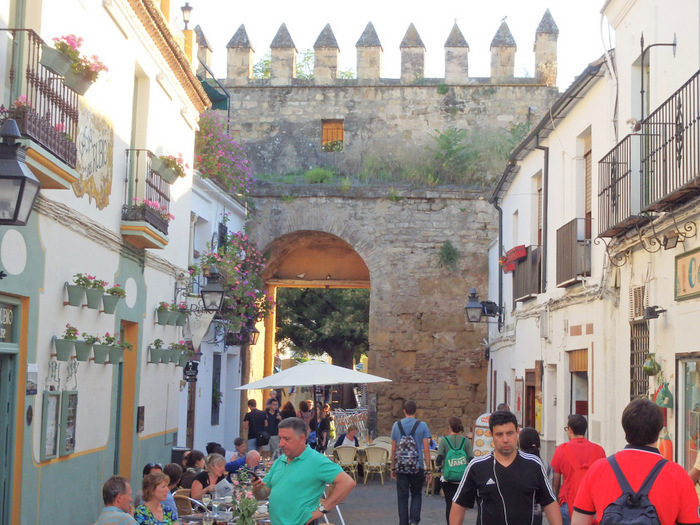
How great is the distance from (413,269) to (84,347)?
13469 millimetres

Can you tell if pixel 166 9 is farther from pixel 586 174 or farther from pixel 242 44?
pixel 242 44

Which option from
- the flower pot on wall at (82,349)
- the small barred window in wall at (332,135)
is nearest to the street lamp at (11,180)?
the flower pot on wall at (82,349)

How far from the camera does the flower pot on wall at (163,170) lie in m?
12.3

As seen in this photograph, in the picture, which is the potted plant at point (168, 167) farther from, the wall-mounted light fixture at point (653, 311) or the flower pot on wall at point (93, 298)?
the wall-mounted light fixture at point (653, 311)

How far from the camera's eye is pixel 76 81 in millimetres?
8422

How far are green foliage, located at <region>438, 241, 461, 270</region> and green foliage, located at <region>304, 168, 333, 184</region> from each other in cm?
304

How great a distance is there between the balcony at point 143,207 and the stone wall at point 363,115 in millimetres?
11440

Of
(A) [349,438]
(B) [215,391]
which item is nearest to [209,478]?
(A) [349,438]

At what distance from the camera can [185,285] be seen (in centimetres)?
1527

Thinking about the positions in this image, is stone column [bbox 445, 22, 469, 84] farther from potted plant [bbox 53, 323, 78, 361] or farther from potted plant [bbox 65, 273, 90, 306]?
potted plant [bbox 53, 323, 78, 361]

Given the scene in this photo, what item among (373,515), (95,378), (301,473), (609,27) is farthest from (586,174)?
(301,473)

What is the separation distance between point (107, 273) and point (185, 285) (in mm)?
4252

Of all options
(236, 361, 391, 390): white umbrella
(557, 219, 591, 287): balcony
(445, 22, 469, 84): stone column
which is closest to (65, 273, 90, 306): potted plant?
(236, 361, 391, 390): white umbrella

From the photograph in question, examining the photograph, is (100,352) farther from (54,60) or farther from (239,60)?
(239,60)
